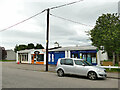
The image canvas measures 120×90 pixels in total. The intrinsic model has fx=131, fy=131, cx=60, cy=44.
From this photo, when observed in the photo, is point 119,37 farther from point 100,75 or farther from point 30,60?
point 30,60

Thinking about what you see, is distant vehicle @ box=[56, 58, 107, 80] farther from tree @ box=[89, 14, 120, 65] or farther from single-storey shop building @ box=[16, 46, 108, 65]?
single-storey shop building @ box=[16, 46, 108, 65]

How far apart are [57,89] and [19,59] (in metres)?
29.5

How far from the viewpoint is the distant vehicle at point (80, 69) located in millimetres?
10320

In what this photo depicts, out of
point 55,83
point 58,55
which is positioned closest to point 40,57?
point 58,55

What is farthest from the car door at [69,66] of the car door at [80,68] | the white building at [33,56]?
the white building at [33,56]

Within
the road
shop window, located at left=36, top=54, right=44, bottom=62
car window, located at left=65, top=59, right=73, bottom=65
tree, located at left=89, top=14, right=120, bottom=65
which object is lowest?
the road

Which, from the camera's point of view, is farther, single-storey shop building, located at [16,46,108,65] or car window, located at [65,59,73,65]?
single-storey shop building, located at [16,46,108,65]

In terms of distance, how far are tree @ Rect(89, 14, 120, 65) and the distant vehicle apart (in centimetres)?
675

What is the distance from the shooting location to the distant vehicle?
10.3 meters

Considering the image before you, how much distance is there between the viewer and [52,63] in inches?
1061

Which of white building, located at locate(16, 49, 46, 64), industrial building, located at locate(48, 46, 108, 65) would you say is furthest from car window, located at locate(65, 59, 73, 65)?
white building, located at locate(16, 49, 46, 64)

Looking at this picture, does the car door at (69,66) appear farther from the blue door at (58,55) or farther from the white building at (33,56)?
the white building at (33,56)

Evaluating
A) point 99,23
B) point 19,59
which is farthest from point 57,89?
point 19,59

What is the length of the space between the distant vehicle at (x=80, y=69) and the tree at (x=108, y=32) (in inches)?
266
